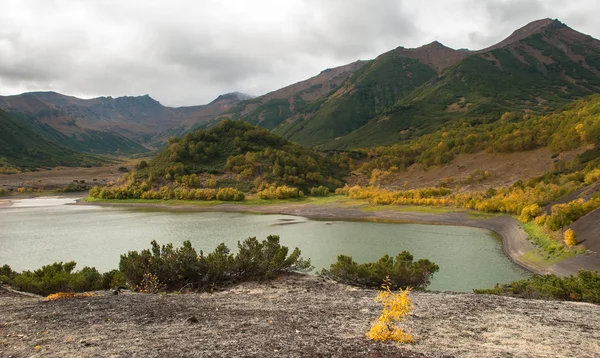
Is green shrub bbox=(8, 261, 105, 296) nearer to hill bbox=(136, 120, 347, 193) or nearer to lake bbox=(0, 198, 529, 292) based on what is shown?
lake bbox=(0, 198, 529, 292)

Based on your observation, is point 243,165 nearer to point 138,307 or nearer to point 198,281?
point 198,281

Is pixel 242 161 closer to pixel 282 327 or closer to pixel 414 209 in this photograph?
pixel 414 209

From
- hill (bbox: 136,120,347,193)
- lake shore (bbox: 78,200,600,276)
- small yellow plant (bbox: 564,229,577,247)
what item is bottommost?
lake shore (bbox: 78,200,600,276)

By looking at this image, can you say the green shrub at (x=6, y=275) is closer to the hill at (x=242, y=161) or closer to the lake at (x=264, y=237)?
the lake at (x=264, y=237)

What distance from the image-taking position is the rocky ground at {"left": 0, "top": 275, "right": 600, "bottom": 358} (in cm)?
907

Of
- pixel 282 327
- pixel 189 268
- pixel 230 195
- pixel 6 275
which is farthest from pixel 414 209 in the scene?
pixel 282 327

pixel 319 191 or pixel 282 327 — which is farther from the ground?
pixel 319 191

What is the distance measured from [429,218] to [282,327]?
50.4 m

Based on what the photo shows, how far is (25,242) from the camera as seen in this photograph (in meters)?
45.3

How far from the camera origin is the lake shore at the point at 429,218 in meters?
28.0

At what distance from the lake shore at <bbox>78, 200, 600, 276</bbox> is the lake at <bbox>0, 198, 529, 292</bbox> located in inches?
58.7

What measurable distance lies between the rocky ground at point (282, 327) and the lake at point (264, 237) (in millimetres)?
11858

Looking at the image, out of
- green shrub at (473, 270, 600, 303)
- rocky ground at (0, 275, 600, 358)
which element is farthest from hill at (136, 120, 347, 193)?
rocky ground at (0, 275, 600, 358)

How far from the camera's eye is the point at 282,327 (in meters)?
11.3
